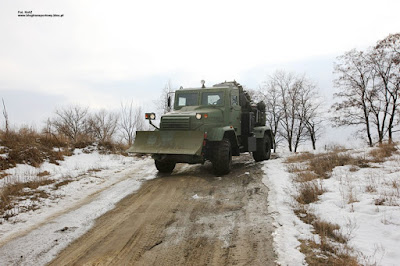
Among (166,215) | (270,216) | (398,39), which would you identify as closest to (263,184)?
(270,216)

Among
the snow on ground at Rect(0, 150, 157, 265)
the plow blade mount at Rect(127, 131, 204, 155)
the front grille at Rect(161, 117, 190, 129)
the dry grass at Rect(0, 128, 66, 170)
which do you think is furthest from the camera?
the dry grass at Rect(0, 128, 66, 170)

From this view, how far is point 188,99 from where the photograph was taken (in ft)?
29.4

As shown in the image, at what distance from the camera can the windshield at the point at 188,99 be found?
887 centimetres

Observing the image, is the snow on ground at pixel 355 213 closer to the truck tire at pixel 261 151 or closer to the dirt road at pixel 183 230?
the dirt road at pixel 183 230

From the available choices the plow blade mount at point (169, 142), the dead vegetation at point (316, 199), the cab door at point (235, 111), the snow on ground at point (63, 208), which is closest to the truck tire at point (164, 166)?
the snow on ground at point (63, 208)

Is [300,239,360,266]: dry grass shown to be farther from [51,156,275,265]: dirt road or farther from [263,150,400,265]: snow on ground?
[51,156,275,265]: dirt road

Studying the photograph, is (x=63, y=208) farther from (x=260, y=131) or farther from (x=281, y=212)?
(x=260, y=131)

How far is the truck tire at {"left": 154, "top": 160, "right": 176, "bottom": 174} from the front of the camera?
818 cm

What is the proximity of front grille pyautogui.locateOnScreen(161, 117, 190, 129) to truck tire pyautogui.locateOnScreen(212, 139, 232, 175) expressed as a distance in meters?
1.03

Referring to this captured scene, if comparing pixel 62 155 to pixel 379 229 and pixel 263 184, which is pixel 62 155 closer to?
pixel 263 184

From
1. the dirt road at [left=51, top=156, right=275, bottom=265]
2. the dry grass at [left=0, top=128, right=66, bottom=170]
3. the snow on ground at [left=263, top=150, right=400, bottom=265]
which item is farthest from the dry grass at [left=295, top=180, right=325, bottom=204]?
the dry grass at [left=0, top=128, right=66, bottom=170]

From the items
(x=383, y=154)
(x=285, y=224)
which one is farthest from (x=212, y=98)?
(x=383, y=154)

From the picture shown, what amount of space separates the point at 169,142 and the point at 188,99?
213cm

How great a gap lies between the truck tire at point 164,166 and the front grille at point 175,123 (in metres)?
1.16
